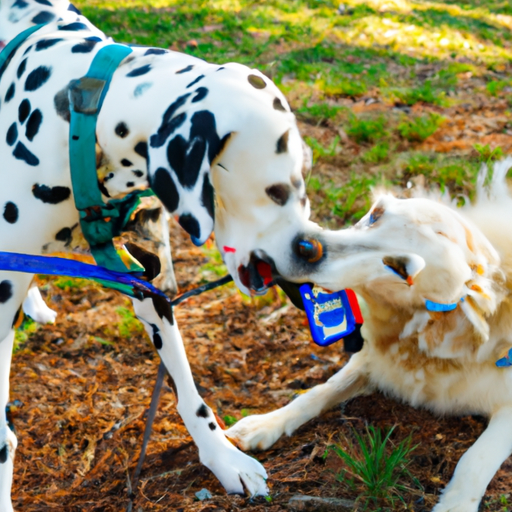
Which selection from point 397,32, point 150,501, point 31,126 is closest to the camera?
point 31,126

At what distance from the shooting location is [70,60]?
7.63ft

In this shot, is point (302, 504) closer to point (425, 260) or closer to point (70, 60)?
point (425, 260)

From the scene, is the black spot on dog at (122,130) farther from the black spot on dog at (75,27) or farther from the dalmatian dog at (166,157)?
the black spot on dog at (75,27)

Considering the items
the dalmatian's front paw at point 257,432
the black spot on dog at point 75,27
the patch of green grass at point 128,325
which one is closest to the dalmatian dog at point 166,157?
the black spot on dog at point 75,27

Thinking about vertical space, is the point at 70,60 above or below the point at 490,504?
above

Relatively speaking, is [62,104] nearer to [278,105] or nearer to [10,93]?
[10,93]

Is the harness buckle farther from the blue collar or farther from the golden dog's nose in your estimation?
the blue collar

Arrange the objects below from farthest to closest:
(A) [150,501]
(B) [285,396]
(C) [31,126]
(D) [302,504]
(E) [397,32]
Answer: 1. (E) [397,32]
2. (B) [285,396]
3. (A) [150,501]
4. (D) [302,504]
5. (C) [31,126]

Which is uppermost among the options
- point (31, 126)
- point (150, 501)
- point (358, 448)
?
point (31, 126)

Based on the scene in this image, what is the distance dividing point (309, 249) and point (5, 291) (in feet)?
3.72

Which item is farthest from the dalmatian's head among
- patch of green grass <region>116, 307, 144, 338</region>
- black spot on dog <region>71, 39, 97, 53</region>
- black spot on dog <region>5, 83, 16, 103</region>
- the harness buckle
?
patch of green grass <region>116, 307, 144, 338</region>

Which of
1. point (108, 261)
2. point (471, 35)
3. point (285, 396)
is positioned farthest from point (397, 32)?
point (108, 261)

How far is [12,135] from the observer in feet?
7.45

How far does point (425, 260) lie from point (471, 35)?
720 centimetres
